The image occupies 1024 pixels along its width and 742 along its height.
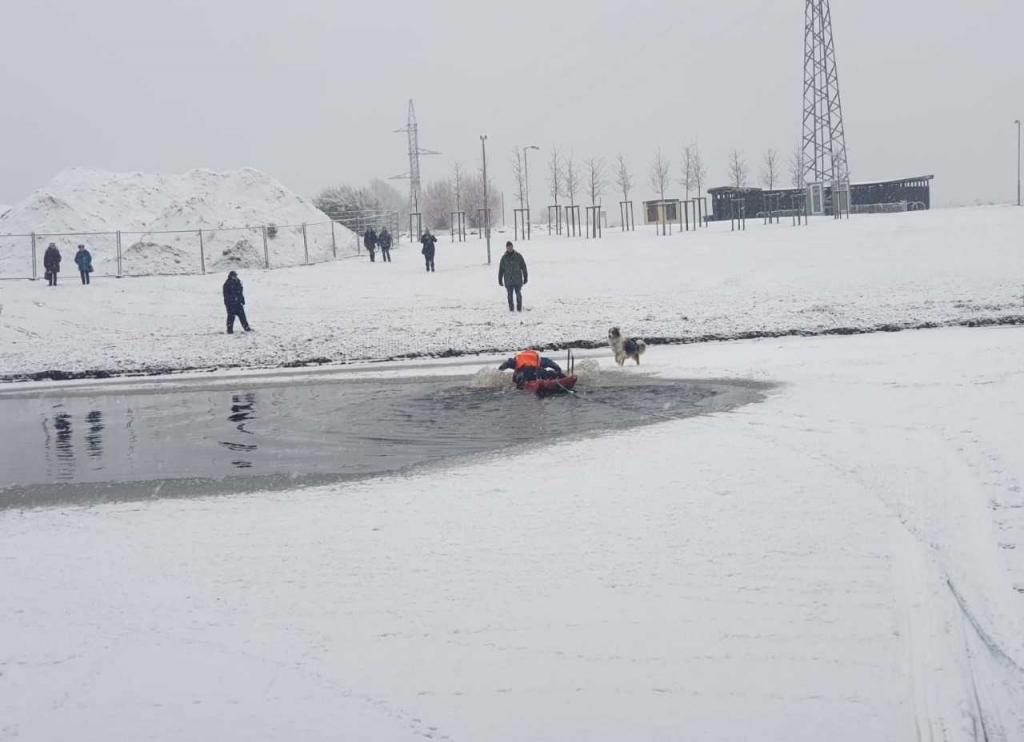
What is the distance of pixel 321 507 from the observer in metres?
8.93

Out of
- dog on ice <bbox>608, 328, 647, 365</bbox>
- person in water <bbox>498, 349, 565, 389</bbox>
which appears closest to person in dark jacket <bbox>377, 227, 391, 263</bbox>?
dog on ice <bbox>608, 328, 647, 365</bbox>

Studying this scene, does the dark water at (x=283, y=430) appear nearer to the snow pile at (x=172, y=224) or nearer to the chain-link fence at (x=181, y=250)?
the chain-link fence at (x=181, y=250)

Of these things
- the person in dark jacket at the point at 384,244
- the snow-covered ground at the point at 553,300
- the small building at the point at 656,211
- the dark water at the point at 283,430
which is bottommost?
the dark water at the point at 283,430

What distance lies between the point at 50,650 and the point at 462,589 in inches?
104

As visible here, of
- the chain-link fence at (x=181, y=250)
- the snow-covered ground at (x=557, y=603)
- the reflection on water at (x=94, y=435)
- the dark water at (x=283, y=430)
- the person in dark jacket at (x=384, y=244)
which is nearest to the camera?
the snow-covered ground at (x=557, y=603)

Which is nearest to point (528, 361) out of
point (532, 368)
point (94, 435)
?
point (532, 368)

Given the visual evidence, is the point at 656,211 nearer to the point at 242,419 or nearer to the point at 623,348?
the point at 623,348

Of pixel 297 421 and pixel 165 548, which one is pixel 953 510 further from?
pixel 297 421

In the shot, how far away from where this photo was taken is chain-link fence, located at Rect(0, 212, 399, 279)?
48.3m

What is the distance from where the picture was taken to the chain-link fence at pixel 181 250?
159ft

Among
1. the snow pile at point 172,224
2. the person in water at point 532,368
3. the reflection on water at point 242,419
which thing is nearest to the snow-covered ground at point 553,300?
the snow pile at point 172,224

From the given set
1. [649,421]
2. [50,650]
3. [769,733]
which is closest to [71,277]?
[649,421]

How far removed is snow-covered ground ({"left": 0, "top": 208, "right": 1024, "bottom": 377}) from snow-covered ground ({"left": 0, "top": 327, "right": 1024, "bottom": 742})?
1558cm

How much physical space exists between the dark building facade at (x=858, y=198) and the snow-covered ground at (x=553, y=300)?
2710cm
